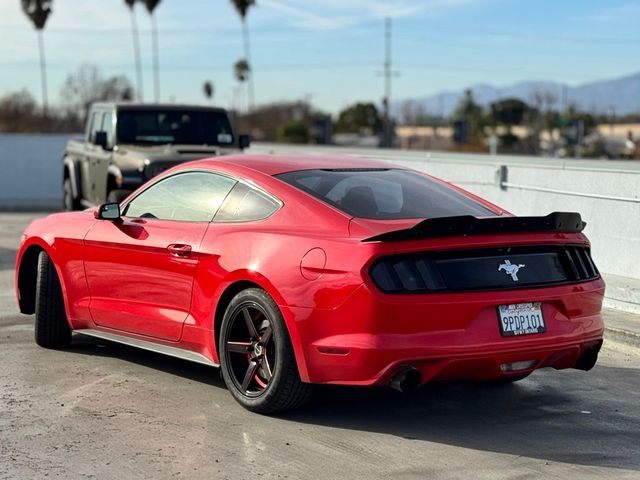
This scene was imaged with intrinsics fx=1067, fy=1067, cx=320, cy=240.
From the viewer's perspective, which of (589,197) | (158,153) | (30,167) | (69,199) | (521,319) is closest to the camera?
(521,319)

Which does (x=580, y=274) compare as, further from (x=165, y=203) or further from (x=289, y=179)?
(x=165, y=203)

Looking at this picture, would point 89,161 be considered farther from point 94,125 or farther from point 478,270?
point 478,270

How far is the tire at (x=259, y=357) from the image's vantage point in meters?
5.99

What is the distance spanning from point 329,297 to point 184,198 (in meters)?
1.79

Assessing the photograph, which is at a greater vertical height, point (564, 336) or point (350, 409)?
point (564, 336)

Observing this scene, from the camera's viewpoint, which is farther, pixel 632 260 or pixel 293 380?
pixel 632 260

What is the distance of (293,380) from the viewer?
6.00m

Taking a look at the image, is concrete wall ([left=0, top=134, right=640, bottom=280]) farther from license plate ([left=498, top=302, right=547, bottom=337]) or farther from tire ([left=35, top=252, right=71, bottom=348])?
tire ([left=35, top=252, right=71, bottom=348])

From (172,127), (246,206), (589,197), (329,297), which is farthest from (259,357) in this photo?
(172,127)

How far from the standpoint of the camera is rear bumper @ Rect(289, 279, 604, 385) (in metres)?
5.61

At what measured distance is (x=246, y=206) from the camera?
6.64 metres

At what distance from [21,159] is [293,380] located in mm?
27956

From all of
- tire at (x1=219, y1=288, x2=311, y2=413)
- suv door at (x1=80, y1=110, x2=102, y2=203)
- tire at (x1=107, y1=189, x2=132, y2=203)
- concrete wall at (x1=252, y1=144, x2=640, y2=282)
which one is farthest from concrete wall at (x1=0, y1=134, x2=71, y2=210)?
tire at (x1=219, y1=288, x2=311, y2=413)

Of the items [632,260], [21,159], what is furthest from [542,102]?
[632,260]
